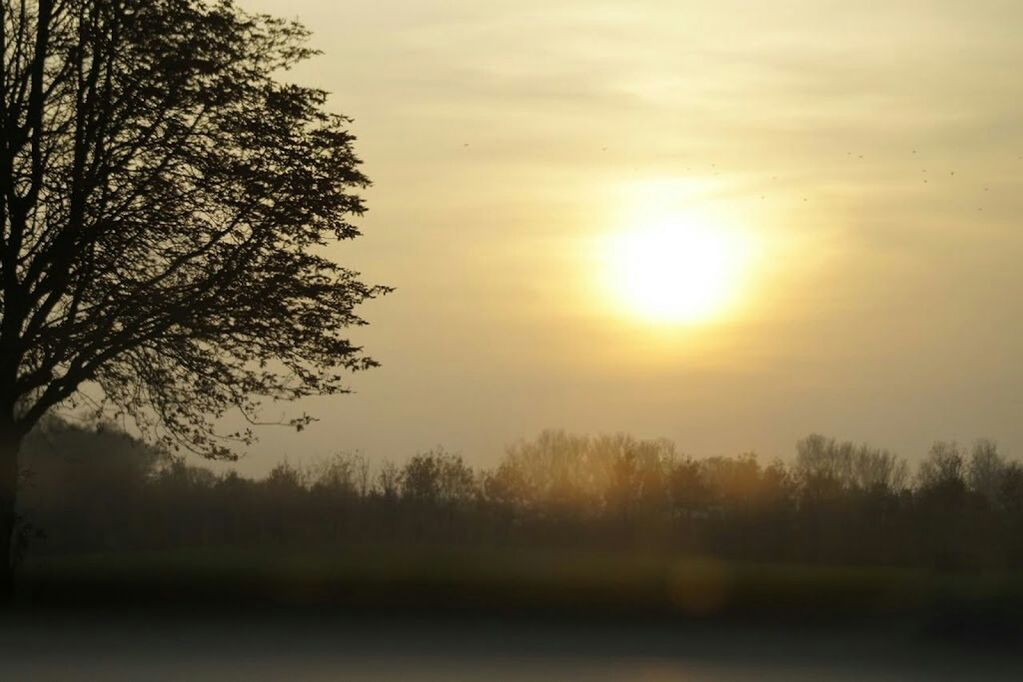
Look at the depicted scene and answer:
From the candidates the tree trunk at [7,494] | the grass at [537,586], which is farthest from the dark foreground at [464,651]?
the tree trunk at [7,494]

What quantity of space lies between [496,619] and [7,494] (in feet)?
28.4

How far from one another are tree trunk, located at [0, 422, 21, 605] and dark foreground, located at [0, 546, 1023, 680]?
18.2 inches

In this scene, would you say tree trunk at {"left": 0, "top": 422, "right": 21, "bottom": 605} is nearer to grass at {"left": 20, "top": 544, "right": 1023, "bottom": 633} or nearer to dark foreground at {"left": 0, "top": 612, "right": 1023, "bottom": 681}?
grass at {"left": 20, "top": 544, "right": 1023, "bottom": 633}

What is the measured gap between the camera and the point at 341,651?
17250mm

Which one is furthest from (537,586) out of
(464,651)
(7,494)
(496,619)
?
(7,494)

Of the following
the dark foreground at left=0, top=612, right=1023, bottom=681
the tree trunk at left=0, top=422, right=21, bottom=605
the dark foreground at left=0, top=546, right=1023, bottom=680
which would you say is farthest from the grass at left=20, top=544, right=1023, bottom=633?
the dark foreground at left=0, top=612, right=1023, bottom=681

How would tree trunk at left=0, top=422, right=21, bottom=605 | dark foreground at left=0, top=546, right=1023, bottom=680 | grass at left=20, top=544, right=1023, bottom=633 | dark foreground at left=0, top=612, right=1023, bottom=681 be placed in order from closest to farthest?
dark foreground at left=0, top=612, right=1023, bottom=681, dark foreground at left=0, top=546, right=1023, bottom=680, grass at left=20, top=544, right=1023, bottom=633, tree trunk at left=0, top=422, right=21, bottom=605

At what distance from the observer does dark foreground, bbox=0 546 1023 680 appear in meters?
16.3

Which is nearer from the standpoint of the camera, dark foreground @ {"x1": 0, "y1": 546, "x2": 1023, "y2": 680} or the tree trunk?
dark foreground @ {"x1": 0, "y1": 546, "x2": 1023, "y2": 680}

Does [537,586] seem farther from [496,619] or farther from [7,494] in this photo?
[7,494]

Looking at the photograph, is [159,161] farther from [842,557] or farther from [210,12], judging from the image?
[842,557]

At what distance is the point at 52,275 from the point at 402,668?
10070 millimetres

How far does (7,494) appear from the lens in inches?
893

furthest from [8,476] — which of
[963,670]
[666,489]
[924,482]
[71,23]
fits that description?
[924,482]
